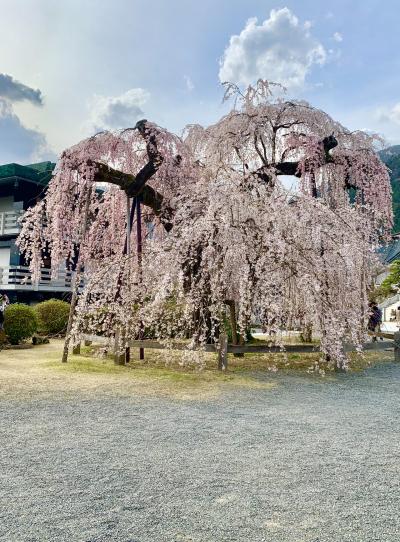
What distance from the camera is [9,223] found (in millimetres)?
23203

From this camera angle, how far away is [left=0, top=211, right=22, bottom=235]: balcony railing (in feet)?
75.0

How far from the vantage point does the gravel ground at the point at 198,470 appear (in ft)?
9.80

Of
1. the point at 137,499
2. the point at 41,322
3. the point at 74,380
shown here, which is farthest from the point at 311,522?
the point at 41,322

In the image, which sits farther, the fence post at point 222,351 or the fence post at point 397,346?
the fence post at point 397,346

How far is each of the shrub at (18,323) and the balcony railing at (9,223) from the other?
8831 millimetres

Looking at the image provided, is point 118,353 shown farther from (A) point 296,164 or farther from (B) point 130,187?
(A) point 296,164

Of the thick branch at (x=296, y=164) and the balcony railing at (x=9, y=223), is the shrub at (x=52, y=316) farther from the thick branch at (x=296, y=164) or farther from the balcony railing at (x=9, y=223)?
the thick branch at (x=296, y=164)

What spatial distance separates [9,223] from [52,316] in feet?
26.1

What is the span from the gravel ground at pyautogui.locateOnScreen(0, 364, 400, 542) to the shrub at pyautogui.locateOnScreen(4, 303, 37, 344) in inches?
330

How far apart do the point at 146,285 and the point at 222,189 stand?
2552mm

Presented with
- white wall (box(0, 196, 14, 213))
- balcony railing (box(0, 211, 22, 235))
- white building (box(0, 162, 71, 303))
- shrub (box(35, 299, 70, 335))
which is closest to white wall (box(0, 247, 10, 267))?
white building (box(0, 162, 71, 303))

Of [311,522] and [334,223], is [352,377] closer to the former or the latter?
[334,223]

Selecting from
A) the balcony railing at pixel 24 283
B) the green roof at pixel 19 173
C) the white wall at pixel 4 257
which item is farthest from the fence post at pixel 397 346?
the white wall at pixel 4 257

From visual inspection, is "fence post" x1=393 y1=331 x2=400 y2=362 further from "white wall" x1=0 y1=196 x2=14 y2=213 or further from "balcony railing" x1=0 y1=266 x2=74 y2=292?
"white wall" x1=0 y1=196 x2=14 y2=213
